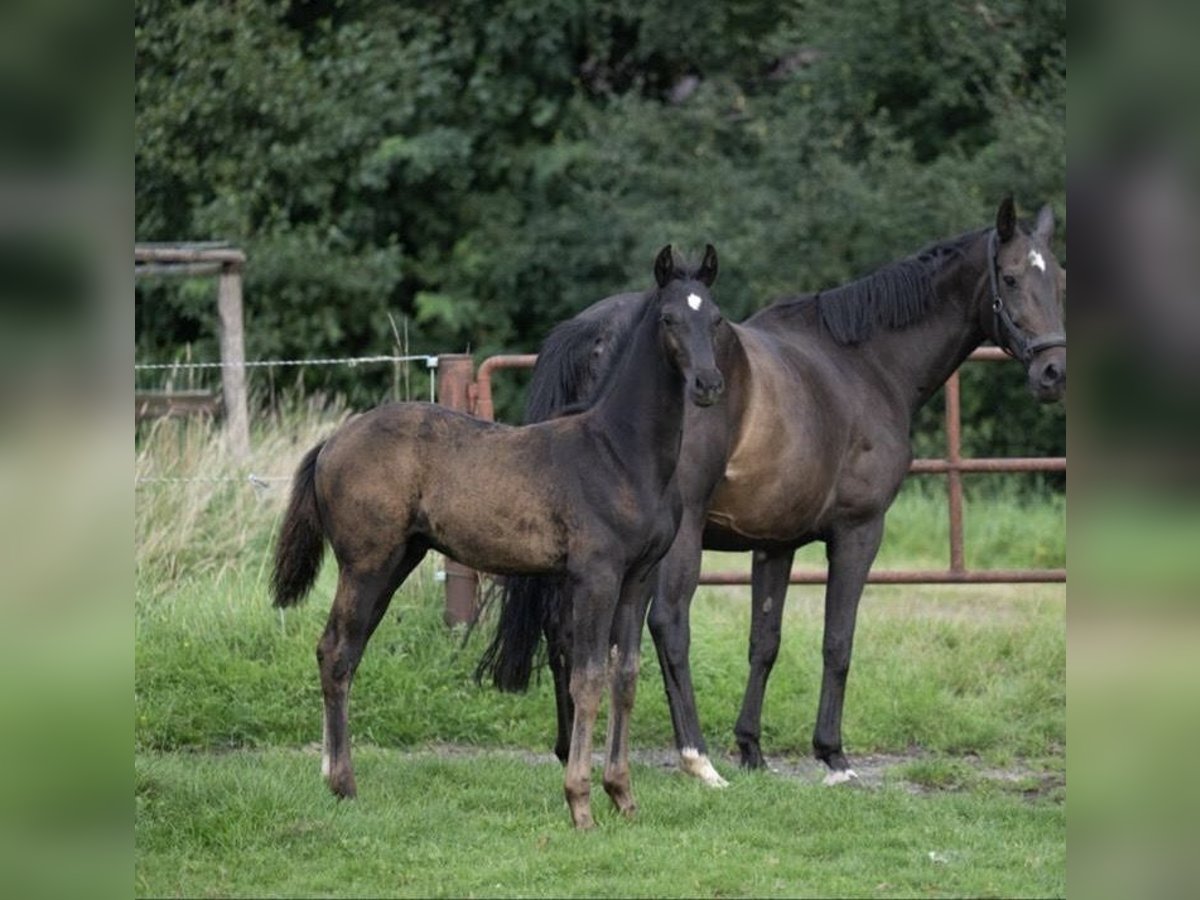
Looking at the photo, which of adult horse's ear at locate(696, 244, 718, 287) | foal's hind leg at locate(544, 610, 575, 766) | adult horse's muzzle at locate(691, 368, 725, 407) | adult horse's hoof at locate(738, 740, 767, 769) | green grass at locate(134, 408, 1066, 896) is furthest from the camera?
adult horse's hoof at locate(738, 740, 767, 769)

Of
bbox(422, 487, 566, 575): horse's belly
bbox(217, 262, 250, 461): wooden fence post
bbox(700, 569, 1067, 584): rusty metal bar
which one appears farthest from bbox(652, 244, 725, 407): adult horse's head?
bbox(217, 262, 250, 461): wooden fence post

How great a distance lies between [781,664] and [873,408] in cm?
186

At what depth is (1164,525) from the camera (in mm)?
1273

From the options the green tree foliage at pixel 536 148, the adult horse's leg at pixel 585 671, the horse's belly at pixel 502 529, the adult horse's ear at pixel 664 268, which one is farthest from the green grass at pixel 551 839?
the green tree foliage at pixel 536 148

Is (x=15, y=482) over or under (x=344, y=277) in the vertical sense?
under

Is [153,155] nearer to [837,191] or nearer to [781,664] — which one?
[837,191]

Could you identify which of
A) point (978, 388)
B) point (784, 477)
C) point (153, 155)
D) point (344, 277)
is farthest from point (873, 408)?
point (153, 155)

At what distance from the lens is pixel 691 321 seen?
5.18 metres

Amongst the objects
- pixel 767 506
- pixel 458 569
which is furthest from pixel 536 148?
pixel 767 506

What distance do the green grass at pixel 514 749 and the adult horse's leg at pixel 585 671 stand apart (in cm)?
14

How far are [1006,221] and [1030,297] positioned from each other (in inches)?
12.6

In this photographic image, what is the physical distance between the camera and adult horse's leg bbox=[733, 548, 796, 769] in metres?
6.89

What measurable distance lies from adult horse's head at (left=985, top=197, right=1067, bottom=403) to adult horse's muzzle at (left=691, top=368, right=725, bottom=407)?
1835 millimetres

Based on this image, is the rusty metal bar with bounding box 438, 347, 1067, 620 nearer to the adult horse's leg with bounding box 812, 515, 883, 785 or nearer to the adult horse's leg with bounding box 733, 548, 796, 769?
the adult horse's leg with bounding box 733, 548, 796, 769
